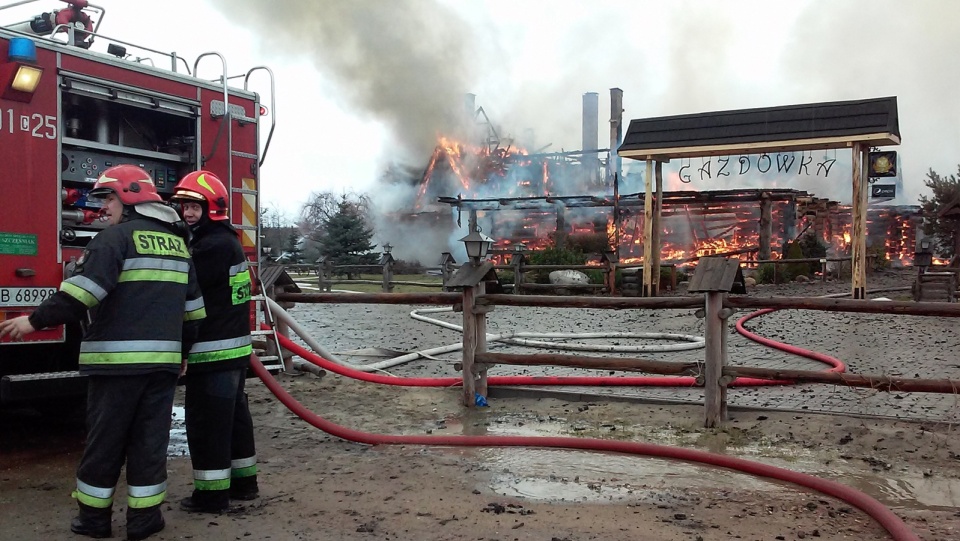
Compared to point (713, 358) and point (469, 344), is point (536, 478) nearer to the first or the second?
point (713, 358)

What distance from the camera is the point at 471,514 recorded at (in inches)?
150

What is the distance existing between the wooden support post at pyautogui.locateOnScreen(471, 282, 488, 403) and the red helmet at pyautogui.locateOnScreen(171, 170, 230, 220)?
2791 millimetres

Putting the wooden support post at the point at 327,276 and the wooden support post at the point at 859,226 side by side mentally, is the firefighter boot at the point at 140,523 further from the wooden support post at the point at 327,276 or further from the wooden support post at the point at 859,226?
the wooden support post at the point at 327,276

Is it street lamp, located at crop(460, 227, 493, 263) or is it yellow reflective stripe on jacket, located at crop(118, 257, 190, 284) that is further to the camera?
street lamp, located at crop(460, 227, 493, 263)

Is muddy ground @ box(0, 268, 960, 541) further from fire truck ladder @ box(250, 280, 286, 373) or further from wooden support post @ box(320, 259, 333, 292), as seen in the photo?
wooden support post @ box(320, 259, 333, 292)

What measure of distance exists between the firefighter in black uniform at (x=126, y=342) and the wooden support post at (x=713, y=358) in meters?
3.64

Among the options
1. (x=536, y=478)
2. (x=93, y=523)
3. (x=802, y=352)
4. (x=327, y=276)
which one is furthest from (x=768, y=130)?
(x=327, y=276)

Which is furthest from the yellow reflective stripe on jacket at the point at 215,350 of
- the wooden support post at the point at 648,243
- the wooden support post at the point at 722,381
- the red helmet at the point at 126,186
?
the wooden support post at the point at 648,243

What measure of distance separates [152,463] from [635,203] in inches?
867

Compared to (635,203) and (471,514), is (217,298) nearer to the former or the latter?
(471,514)

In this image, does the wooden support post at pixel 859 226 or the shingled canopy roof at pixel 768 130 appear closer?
the wooden support post at pixel 859 226

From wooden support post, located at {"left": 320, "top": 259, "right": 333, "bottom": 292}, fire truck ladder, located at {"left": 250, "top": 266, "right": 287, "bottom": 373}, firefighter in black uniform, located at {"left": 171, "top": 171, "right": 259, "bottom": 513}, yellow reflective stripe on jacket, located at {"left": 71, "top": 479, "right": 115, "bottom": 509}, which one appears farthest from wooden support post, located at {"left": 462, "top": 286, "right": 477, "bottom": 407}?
wooden support post, located at {"left": 320, "top": 259, "right": 333, "bottom": 292}

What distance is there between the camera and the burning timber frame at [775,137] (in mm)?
13195

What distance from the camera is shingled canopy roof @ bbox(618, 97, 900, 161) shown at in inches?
522
